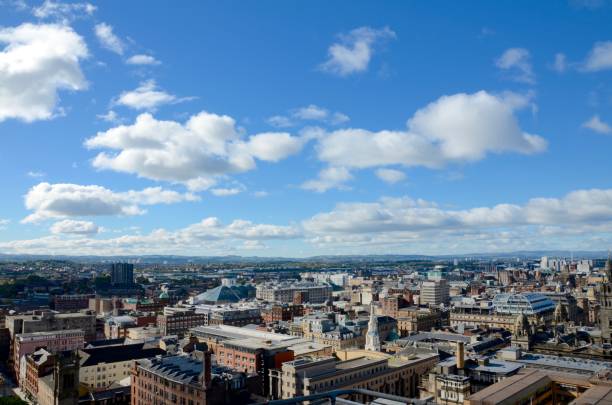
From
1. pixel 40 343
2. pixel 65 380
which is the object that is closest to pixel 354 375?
pixel 65 380

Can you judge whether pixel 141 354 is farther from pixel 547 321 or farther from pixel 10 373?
pixel 547 321

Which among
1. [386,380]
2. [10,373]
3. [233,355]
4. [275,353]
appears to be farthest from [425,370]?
[10,373]

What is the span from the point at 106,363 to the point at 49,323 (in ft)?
170

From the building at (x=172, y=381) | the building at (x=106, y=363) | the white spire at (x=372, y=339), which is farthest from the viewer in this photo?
the white spire at (x=372, y=339)

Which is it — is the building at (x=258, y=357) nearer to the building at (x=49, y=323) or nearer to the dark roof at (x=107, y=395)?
the dark roof at (x=107, y=395)

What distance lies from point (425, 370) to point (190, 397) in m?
56.9

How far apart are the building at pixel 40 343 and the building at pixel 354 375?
7153cm

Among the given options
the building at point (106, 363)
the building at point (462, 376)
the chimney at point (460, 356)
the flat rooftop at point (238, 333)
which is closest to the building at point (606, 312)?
the building at point (462, 376)

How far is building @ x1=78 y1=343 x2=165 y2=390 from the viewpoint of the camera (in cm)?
12862

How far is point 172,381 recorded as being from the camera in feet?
303

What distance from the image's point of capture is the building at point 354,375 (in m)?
99.6

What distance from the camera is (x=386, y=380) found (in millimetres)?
110125

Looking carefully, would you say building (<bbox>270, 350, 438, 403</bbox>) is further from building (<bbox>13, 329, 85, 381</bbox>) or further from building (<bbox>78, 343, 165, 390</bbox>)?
building (<bbox>13, 329, 85, 381</bbox>)

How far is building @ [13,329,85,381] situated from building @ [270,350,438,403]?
235 feet
